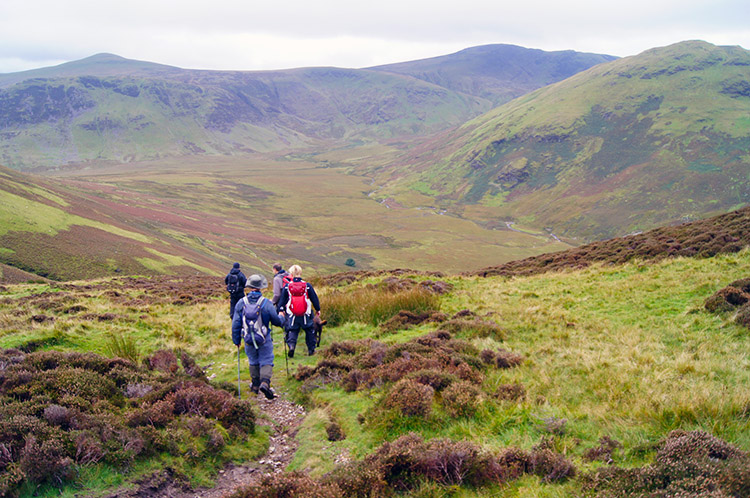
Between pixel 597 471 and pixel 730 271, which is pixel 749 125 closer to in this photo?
pixel 730 271

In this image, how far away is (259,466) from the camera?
6570mm

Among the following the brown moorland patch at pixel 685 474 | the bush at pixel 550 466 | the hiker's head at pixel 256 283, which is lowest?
the bush at pixel 550 466

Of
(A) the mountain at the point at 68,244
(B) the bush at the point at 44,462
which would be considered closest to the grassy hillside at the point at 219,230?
(A) the mountain at the point at 68,244

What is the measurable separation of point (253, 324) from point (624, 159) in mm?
174770

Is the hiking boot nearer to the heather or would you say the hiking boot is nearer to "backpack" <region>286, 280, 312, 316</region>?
the heather

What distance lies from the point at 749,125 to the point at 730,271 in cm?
17689

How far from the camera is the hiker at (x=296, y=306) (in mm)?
11859

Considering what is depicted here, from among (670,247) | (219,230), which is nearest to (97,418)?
(670,247)

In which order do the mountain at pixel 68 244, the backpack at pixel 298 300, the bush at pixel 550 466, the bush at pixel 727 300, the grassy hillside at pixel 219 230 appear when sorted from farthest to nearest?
the grassy hillside at pixel 219 230 < the mountain at pixel 68 244 < the backpack at pixel 298 300 < the bush at pixel 727 300 < the bush at pixel 550 466

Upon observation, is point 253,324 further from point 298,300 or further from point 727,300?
point 727,300

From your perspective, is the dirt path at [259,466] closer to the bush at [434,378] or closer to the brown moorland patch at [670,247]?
the bush at [434,378]

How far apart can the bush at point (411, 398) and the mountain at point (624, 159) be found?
126210 millimetres

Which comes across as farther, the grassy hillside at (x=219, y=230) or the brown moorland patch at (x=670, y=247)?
the grassy hillside at (x=219, y=230)

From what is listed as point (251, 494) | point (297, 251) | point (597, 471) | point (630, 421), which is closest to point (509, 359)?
point (630, 421)
